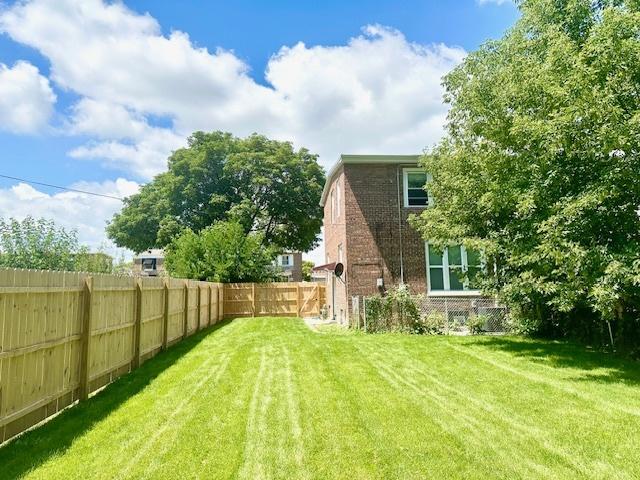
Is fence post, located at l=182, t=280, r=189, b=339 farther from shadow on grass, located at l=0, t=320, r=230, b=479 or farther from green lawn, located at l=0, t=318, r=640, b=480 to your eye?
shadow on grass, located at l=0, t=320, r=230, b=479

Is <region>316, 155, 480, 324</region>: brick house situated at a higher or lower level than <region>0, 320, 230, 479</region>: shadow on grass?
higher

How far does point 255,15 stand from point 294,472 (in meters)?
13.1

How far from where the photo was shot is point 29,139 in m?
24.0

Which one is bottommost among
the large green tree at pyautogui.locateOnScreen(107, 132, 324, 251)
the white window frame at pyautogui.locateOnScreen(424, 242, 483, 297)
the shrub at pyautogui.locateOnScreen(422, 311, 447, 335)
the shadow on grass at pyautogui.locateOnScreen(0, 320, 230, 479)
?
the shadow on grass at pyautogui.locateOnScreen(0, 320, 230, 479)

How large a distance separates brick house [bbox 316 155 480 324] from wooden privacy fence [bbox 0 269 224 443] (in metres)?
7.50

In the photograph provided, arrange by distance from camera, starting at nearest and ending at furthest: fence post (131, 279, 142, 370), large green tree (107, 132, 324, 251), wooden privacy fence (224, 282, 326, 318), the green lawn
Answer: the green lawn, fence post (131, 279, 142, 370), wooden privacy fence (224, 282, 326, 318), large green tree (107, 132, 324, 251)

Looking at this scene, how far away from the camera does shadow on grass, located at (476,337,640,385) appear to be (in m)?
7.58

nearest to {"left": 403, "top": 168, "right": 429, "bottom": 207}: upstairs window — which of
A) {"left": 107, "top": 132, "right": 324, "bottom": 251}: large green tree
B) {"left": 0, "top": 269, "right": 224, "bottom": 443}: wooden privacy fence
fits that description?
{"left": 0, "top": 269, "right": 224, "bottom": 443}: wooden privacy fence

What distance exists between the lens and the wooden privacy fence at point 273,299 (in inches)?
865

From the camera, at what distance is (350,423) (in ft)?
16.5

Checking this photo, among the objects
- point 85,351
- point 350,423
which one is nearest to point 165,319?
point 85,351

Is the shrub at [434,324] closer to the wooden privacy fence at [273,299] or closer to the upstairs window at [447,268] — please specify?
the upstairs window at [447,268]

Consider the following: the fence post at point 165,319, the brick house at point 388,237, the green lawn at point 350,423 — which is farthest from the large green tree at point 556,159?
the fence post at point 165,319

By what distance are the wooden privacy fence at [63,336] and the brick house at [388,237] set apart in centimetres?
750
